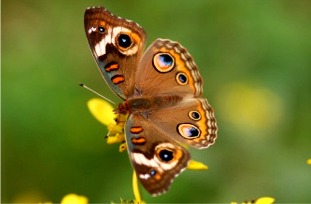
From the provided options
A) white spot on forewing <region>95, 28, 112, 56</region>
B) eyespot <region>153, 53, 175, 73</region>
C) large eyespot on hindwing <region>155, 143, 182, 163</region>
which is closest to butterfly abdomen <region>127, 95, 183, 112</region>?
eyespot <region>153, 53, 175, 73</region>

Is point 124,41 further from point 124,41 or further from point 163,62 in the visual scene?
point 163,62

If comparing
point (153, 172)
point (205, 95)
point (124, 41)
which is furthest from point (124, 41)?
point (205, 95)

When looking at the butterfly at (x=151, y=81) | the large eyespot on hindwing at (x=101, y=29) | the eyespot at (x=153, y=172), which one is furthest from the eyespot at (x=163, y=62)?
the eyespot at (x=153, y=172)

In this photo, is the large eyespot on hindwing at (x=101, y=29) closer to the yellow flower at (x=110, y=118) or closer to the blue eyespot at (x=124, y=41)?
the blue eyespot at (x=124, y=41)

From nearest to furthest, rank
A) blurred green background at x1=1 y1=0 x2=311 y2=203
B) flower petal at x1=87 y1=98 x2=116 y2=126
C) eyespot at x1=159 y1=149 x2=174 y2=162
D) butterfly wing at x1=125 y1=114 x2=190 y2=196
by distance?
butterfly wing at x1=125 y1=114 x2=190 y2=196 < eyespot at x1=159 y1=149 x2=174 y2=162 < flower petal at x1=87 y1=98 x2=116 y2=126 < blurred green background at x1=1 y1=0 x2=311 y2=203

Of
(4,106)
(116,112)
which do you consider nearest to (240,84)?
(4,106)

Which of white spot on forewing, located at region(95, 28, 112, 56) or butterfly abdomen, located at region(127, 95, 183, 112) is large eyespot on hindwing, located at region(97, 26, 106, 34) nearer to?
white spot on forewing, located at region(95, 28, 112, 56)
